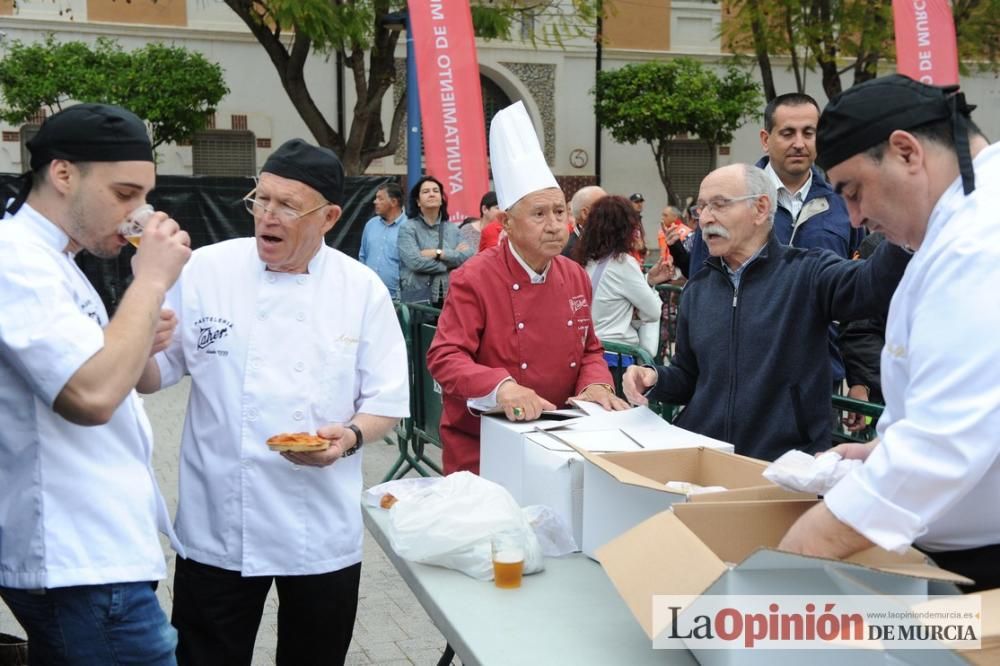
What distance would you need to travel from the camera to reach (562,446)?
2795 millimetres

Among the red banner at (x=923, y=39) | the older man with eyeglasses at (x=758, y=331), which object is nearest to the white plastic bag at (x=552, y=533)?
the older man with eyeglasses at (x=758, y=331)

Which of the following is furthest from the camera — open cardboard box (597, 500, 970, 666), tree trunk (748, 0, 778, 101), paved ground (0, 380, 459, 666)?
tree trunk (748, 0, 778, 101)

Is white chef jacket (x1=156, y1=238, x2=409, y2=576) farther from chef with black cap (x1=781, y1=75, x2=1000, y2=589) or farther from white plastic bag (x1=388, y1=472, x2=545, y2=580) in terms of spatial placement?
chef with black cap (x1=781, y1=75, x2=1000, y2=589)

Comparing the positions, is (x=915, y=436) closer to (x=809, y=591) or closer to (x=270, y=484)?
(x=809, y=591)

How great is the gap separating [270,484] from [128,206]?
927 millimetres

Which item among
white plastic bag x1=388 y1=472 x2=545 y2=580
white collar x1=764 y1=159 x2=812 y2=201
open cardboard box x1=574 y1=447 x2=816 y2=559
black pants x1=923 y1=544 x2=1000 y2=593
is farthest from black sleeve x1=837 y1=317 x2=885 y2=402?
black pants x1=923 y1=544 x2=1000 y2=593

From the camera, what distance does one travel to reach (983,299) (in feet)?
5.47

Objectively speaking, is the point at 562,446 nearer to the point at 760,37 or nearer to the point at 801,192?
the point at 801,192

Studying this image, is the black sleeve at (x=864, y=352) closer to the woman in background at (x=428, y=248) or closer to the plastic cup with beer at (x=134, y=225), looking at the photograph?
the plastic cup with beer at (x=134, y=225)

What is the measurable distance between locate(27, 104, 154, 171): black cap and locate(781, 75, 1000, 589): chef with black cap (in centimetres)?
140

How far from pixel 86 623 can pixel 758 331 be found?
211cm

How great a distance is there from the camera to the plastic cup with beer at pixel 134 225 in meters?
2.15

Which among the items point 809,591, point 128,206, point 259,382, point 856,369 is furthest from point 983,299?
point 856,369

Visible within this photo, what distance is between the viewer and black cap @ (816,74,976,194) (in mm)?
1856
